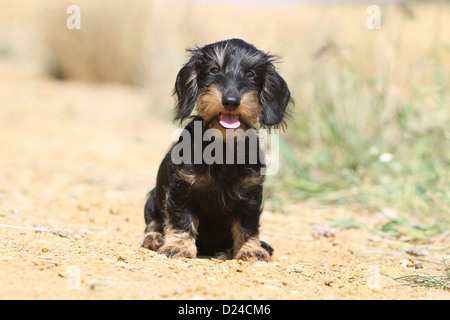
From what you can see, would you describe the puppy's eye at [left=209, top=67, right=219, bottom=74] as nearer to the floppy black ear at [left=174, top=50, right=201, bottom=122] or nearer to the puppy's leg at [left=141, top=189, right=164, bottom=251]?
the floppy black ear at [left=174, top=50, right=201, bottom=122]

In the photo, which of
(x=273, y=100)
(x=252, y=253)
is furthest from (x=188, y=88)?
(x=252, y=253)

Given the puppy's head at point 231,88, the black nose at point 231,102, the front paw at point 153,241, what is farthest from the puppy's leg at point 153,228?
the black nose at point 231,102

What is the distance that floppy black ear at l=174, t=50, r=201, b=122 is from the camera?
4.25m

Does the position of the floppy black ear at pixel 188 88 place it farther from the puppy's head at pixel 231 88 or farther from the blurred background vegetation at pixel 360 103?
the blurred background vegetation at pixel 360 103

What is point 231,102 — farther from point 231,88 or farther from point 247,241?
point 247,241

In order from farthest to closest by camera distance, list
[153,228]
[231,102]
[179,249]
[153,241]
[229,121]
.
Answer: [153,228] < [153,241] < [179,249] < [229,121] < [231,102]

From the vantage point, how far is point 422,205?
613 cm

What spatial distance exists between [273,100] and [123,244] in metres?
1.59

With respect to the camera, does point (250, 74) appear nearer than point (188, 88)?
Yes

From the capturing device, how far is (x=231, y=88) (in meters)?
3.90

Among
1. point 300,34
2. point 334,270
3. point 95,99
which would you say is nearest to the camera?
point 334,270

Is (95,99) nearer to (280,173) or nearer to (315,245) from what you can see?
(280,173)

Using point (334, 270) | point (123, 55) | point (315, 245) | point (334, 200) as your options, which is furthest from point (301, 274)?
point (123, 55)
